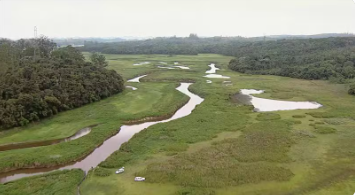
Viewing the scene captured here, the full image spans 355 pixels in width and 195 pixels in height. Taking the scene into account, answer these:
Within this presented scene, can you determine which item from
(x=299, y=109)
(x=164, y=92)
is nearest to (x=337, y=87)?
(x=299, y=109)

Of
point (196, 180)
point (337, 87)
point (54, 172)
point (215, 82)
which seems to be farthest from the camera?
point (215, 82)

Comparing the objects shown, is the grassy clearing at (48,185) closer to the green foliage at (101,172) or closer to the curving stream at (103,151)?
the green foliage at (101,172)

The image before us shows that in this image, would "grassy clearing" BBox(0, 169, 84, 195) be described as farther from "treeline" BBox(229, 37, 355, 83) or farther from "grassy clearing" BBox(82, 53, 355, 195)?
"treeline" BBox(229, 37, 355, 83)

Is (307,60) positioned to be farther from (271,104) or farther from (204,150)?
(204,150)

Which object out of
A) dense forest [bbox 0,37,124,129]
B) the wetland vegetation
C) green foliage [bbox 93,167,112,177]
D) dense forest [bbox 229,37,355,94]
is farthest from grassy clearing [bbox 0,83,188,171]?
dense forest [bbox 229,37,355,94]

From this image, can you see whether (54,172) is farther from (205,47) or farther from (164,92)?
(205,47)

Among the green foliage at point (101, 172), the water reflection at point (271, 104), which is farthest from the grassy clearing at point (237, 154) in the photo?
the water reflection at point (271, 104)

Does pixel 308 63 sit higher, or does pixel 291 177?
pixel 308 63
